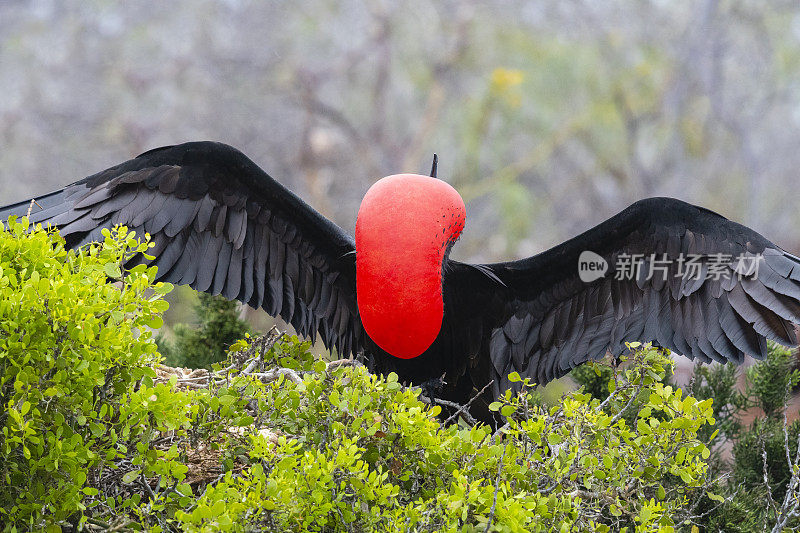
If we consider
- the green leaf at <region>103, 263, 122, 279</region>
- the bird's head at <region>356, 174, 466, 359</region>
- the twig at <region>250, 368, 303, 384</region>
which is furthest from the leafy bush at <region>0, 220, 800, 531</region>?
the bird's head at <region>356, 174, 466, 359</region>

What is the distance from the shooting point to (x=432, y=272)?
7.91ft

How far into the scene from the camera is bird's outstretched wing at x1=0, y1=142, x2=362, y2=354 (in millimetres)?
2613

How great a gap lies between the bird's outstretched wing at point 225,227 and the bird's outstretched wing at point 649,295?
526mm

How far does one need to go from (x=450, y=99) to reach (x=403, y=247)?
7454mm

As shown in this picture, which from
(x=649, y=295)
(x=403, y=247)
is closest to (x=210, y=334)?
(x=403, y=247)

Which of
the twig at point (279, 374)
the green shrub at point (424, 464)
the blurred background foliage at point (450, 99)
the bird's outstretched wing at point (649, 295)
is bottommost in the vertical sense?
the green shrub at point (424, 464)

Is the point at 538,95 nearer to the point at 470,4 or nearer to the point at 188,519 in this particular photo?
the point at 470,4

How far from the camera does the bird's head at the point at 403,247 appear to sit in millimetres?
2355

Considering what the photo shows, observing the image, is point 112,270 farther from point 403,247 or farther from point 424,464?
point 403,247

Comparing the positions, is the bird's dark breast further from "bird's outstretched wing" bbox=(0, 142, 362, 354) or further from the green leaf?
the green leaf

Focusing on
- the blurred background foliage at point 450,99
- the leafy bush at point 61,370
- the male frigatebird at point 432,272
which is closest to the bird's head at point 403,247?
the male frigatebird at point 432,272

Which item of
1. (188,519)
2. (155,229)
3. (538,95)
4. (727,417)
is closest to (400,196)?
(155,229)

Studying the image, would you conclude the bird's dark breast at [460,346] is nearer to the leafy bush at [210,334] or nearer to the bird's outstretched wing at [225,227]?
A: the bird's outstretched wing at [225,227]

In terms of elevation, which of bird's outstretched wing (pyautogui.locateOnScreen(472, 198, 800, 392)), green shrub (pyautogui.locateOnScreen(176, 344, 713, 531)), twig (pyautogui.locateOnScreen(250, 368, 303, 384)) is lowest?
green shrub (pyautogui.locateOnScreen(176, 344, 713, 531))
